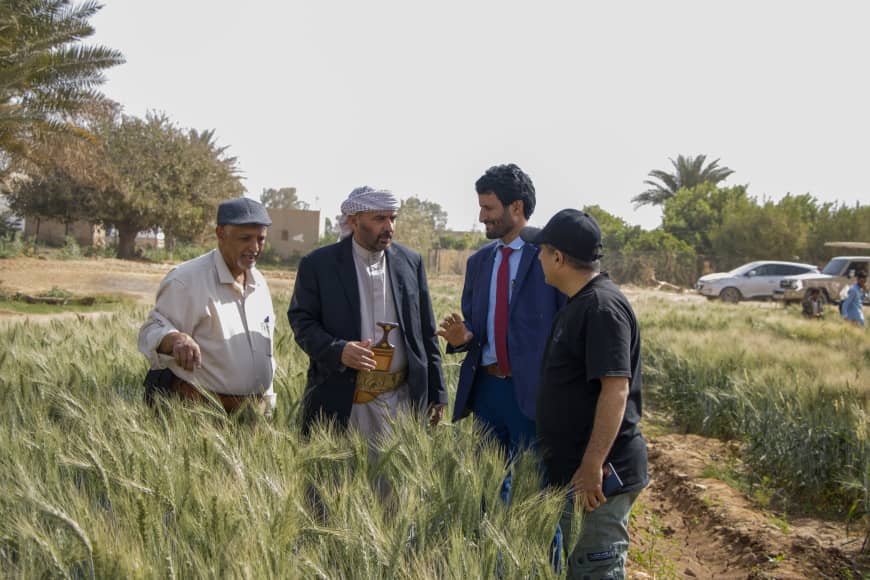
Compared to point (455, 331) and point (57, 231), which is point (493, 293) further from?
point (57, 231)

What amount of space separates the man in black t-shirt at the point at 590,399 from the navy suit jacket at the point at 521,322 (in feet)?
1.79

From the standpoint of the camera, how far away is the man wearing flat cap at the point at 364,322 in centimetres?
331

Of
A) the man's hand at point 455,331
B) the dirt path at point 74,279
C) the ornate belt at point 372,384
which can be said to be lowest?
the dirt path at point 74,279

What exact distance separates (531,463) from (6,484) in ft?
5.26

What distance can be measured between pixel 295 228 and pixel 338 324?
51.8 meters

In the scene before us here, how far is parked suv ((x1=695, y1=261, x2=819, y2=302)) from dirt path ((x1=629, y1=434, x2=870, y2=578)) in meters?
23.5

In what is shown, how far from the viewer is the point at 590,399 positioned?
268 centimetres

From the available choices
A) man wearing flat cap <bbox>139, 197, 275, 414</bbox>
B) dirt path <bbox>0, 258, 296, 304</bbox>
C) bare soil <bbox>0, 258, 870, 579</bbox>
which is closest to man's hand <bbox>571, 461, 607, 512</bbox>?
man wearing flat cap <bbox>139, 197, 275, 414</bbox>

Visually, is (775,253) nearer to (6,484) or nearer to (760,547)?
(760,547)

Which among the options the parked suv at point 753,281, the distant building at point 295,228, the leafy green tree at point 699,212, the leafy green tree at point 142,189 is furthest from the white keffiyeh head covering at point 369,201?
the distant building at point 295,228

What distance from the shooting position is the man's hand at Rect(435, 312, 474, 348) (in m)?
3.35

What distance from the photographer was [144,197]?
3366cm

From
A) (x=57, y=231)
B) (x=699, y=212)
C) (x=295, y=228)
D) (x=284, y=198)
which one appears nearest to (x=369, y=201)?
(x=699, y=212)

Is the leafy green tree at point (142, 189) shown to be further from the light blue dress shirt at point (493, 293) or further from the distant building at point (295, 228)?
the light blue dress shirt at point (493, 293)
